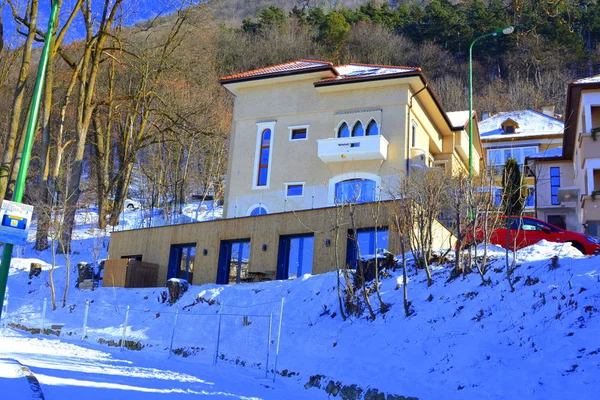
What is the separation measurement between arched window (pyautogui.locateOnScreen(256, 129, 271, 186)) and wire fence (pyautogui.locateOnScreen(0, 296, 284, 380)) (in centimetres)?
1116

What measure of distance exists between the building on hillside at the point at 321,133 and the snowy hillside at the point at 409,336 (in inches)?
430

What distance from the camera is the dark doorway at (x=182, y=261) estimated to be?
2716 cm

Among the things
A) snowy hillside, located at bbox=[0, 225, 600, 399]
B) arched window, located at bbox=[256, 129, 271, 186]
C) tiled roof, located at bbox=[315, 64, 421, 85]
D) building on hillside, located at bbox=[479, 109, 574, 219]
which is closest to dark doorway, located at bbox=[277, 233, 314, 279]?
snowy hillside, located at bbox=[0, 225, 600, 399]

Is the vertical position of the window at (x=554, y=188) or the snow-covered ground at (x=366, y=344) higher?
the window at (x=554, y=188)

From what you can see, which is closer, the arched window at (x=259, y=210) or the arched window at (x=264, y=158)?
the arched window at (x=259, y=210)

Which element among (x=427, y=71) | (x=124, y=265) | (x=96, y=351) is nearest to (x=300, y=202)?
(x=124, y=265)

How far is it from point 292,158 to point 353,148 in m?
3.59

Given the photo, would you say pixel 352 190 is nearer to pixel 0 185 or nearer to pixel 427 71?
pixel 0 185

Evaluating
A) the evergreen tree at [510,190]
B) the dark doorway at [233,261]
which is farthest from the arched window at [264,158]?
the evergreen tree at [510,190]

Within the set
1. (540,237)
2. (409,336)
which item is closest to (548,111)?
(540,237)

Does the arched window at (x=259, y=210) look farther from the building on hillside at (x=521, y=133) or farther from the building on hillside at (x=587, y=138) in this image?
the building on hillside at (x=521, y=133)

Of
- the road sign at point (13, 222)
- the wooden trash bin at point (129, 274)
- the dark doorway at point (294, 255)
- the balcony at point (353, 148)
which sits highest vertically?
the balcony at point (353, 148)

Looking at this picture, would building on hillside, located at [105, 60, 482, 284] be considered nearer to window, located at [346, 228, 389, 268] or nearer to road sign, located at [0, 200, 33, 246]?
window, located at [346, 228, 389, 268]

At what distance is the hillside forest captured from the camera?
2792 centimetres
